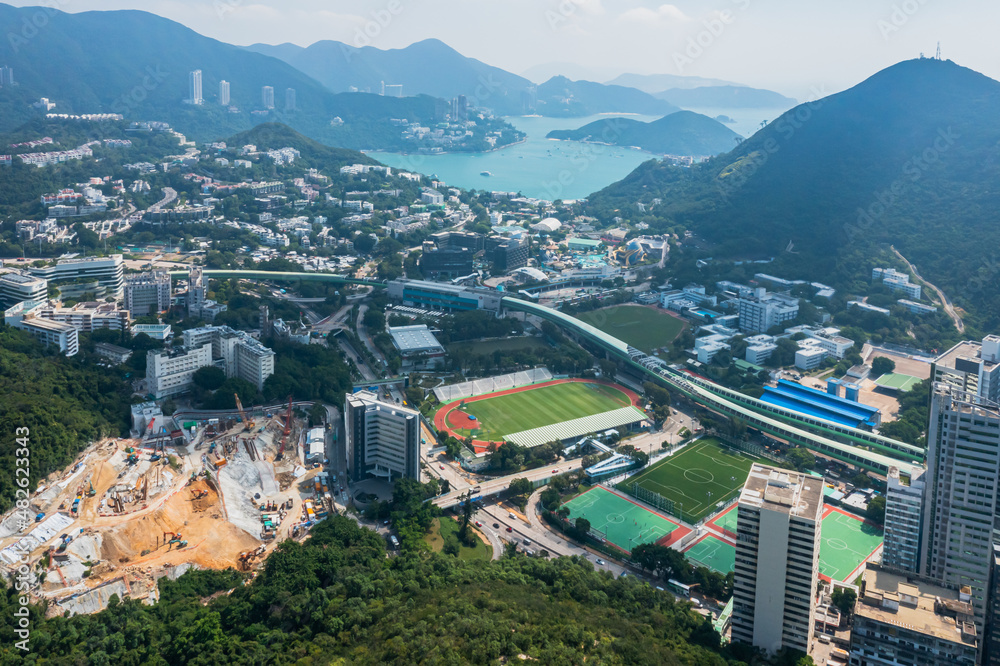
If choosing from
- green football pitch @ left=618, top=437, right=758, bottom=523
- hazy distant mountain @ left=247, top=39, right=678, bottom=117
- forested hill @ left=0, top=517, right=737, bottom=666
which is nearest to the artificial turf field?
green football pitch @ left=618, top=437, right=758, bottom=523

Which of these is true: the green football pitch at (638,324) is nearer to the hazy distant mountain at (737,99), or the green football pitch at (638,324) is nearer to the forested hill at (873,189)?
the forested hill at (873,189)

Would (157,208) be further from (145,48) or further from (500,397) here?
(145,48)

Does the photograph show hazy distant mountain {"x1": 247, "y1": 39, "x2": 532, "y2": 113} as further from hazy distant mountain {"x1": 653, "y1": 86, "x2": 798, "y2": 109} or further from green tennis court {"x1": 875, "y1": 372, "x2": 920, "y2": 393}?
green tennis court {"x1": 875, "y1": 372, "x2": 920, "y2": 393}

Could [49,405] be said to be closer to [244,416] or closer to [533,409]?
[244,416]

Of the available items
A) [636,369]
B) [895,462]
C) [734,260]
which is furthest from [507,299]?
[895,462]

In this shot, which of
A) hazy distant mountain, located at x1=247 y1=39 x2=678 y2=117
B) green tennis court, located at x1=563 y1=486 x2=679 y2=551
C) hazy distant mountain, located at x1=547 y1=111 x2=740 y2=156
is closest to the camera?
green tennis court, located at x1=563 y1=486 x2=679 y2=551

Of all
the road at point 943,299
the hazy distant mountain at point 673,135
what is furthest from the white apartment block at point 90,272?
the hazy distant mountain at point 673,135
